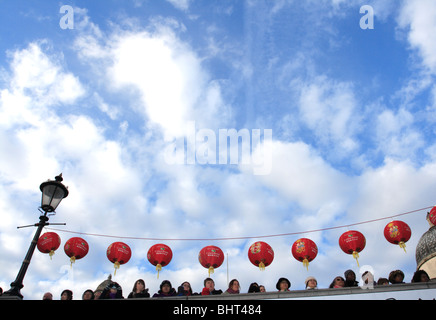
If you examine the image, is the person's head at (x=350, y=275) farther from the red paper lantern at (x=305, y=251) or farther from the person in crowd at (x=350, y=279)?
the red paper lantern at (x=305, y=251)

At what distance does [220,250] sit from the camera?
12297 millimetres

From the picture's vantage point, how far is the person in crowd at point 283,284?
8421 millimetres

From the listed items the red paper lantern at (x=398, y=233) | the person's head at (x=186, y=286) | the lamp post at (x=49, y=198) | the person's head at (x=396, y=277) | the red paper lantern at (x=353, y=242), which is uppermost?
the red paper lantern at (x=398, y=233)

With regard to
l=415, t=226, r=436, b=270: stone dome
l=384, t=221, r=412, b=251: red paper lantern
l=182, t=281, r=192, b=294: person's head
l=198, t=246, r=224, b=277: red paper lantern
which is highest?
l=415, t=226, r=436, b=270: stone dome

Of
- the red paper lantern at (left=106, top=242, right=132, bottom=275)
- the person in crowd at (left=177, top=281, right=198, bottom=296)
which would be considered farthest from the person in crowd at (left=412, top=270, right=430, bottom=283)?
the red paper lantern at (left=106, top=242, right=132, bottom=275)

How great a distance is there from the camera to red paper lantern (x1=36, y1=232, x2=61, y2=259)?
12484mm

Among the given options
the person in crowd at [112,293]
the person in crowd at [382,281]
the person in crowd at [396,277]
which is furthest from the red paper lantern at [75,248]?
the person in crowd at [396,277]

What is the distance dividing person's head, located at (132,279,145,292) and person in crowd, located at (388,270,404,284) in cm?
642

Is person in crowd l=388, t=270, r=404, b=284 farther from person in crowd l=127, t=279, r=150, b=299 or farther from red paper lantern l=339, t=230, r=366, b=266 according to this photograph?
person in crowd l=127, t=279, r=150, b=299

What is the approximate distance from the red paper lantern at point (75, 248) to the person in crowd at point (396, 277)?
10422 mm

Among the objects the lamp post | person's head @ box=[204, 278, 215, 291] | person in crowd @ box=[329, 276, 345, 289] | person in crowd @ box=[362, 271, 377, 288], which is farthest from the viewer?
person's head @ box=[204, 278, 215, 291]

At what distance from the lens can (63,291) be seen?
8.49 metres
